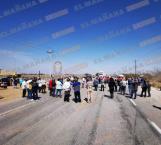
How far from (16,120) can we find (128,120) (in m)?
5.02

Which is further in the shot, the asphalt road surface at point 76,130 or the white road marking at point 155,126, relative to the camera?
the white road marking at point 155,126

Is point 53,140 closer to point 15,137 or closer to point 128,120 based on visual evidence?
point 15,137

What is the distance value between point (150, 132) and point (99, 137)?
1985mm

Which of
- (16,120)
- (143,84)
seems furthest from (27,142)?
(143,84)

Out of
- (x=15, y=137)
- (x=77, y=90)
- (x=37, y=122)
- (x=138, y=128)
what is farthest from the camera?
(x=77, y=90)

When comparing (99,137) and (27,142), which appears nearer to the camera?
(27,142)

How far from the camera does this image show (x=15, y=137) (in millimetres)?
9445

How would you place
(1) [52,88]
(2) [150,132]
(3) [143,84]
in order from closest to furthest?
(2) [150,132] < (3) [143,84] < (1) [52,88]

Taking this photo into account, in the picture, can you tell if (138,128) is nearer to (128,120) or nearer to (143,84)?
(128,120)

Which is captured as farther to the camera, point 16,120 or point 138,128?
point 16,120

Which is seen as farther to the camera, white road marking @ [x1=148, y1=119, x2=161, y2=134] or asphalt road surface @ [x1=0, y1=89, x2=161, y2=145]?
white road marking @ [x1=148, y1=119, x2=161, y2=134]

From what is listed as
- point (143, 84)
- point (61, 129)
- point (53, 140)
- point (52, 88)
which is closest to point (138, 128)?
point (61, 129)

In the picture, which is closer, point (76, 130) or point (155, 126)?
point (76, 130)

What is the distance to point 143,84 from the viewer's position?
85.5ft
